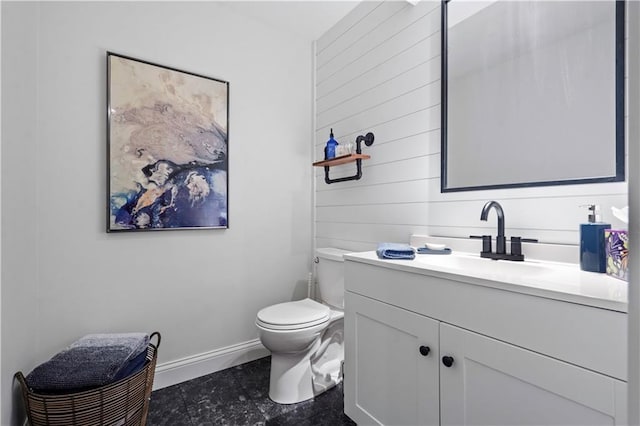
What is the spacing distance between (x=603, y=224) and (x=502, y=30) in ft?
3.10

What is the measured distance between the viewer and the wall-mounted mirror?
3.56 ft

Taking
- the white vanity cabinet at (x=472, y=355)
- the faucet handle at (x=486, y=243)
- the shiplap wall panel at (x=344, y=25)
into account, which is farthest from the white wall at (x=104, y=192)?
the faucet handle at (x=486, y=243)

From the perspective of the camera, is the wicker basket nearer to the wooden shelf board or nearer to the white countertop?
the white countertop

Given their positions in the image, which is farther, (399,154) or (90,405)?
(399,154)

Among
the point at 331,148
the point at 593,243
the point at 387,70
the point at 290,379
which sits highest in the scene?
the point at 387,70

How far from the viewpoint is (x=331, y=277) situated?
203 centimetres

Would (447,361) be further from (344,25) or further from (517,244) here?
(344,25)

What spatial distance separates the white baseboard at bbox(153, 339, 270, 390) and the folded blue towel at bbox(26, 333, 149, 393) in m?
0.51

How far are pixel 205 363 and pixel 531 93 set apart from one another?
2338 millimetres

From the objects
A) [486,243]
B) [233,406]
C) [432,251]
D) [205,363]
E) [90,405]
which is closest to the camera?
[90,405]

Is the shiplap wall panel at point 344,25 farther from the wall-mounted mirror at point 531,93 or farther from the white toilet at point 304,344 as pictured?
the white toilet at point 304,344

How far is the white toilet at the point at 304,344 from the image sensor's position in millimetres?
1656

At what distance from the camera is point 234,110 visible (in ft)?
7.04

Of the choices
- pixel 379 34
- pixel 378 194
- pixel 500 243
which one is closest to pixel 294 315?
pixel 378 194
